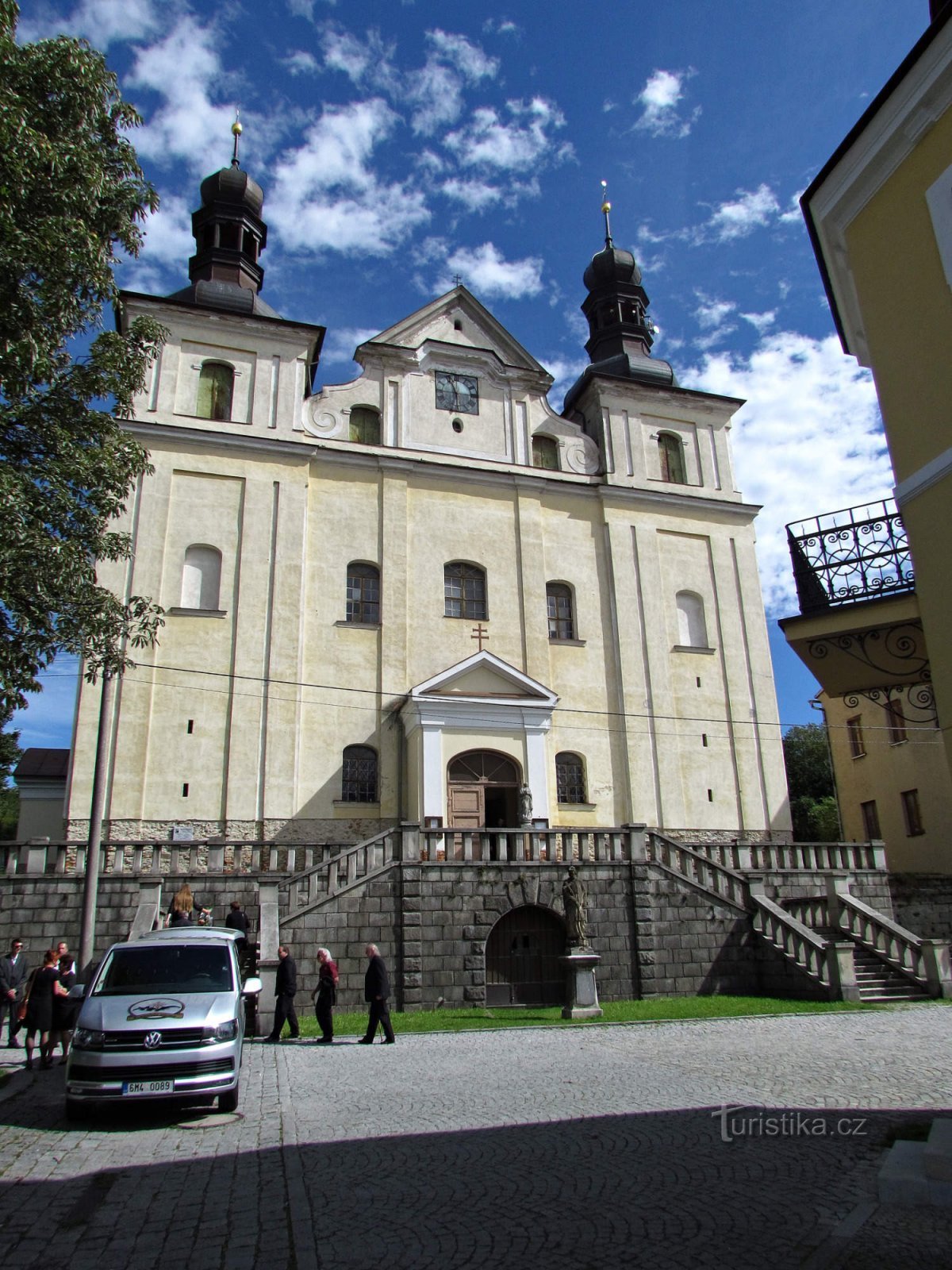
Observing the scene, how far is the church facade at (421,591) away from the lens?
22.0 meters

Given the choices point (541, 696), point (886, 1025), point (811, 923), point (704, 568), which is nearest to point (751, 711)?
point (704, 568)

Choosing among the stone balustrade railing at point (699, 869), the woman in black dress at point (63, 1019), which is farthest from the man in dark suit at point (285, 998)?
the stone balustrade railing at point (699, 869)

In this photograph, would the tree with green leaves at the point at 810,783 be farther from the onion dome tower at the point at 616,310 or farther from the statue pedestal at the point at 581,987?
the statue pedestal at the point at 581,987

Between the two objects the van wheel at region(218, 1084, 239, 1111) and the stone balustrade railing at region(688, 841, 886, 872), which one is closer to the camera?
the van wheel at region(218, 1084, 239, 1111)

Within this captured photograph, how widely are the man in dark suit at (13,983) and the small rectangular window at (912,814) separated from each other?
23.5m

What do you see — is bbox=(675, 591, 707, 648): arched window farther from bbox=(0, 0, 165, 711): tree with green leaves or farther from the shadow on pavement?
the shadow on pavement

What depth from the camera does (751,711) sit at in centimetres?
2653

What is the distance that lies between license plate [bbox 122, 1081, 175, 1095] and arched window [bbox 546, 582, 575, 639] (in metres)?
18.5

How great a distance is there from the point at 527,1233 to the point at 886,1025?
921 centimetres

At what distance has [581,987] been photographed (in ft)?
49.4

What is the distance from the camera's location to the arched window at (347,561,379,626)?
24.4 m

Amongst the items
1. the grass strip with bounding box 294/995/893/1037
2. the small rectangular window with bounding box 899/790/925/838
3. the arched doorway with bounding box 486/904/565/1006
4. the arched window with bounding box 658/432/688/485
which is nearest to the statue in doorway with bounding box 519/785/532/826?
the arched doorway with bounding box 486/904/565/1006

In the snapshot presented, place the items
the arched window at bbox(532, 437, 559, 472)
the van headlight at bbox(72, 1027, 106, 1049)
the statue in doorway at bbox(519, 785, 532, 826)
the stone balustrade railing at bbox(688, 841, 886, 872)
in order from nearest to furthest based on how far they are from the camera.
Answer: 1. the van headlight at bbox(72, 1027, 106, 1049)
2. the stone balustrade railing at bbox(688, 841, 886, 872)
3. the statue in doorway at bbox(519, 785, 532, 826)
4. the arched window at bbox(532, 437, 559, 472)

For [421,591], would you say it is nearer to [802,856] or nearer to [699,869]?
[699,869]
